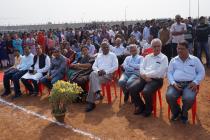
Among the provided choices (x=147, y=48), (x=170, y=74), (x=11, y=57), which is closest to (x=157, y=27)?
(x=147, y=48)

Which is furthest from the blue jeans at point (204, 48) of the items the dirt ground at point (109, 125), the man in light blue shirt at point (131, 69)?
the man in light blue shirt at point (131, 69)

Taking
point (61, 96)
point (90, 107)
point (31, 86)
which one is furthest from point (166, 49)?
point (61, 96)

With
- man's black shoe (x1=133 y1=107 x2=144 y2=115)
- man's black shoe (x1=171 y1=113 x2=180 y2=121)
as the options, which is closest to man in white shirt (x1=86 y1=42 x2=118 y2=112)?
man's black shoe (x1=133 y1=107 x2=144 y2=115)

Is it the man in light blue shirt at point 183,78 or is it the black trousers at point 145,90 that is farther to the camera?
the black trousers at point 145,90

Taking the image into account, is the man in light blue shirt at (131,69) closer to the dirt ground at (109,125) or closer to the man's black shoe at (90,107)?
the dirt ground at (109,125)

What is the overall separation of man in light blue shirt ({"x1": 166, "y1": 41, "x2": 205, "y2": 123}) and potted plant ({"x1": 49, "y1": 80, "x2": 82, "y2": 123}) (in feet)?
6.38

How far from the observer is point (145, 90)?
6688 mm

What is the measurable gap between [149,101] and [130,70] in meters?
1.35

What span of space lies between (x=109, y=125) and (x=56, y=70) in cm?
320

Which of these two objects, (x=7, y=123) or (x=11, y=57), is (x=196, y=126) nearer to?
(x=7, y=123)

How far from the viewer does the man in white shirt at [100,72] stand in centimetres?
765

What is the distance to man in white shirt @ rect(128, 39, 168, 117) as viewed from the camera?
266 inches

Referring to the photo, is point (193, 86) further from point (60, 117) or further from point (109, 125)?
point (60, 117)

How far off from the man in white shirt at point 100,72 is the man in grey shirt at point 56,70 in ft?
3.73
